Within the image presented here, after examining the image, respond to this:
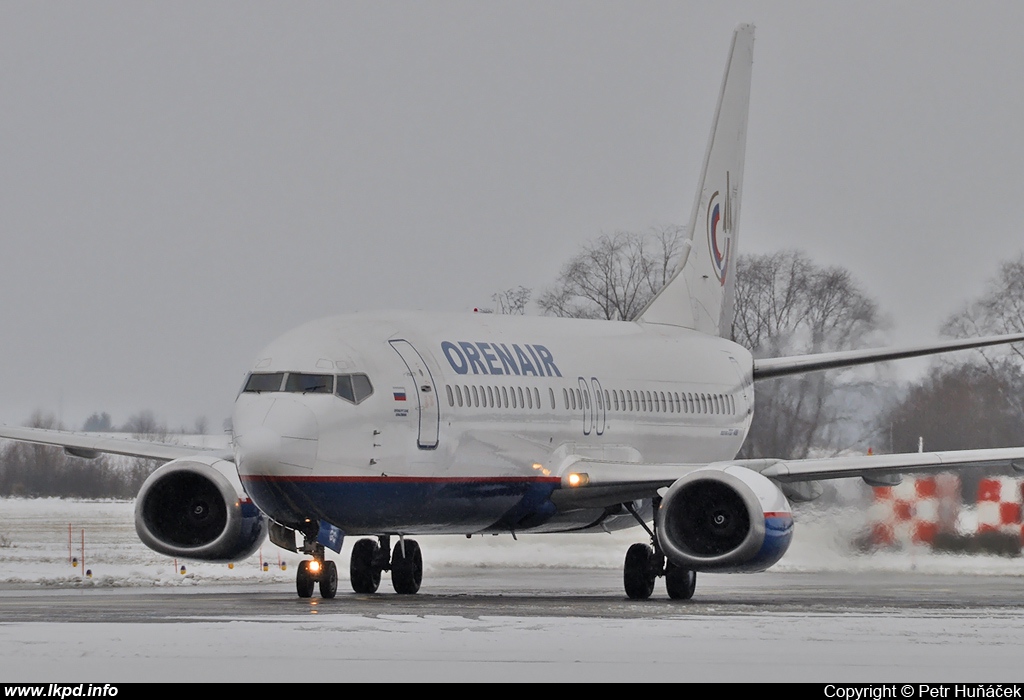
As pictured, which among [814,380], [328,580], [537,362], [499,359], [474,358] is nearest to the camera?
[328,580]

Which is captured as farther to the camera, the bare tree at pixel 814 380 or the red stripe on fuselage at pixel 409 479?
the bare tree at pixel 814 380

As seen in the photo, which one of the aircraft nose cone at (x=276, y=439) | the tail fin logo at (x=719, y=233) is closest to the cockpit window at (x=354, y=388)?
the aircraft nose cone at (x=276, y=439)

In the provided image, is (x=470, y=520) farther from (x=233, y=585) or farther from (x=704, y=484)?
(x=233, y=585)

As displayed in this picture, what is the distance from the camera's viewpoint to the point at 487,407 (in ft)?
78.3

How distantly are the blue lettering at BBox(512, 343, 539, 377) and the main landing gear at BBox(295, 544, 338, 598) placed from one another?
161 inches

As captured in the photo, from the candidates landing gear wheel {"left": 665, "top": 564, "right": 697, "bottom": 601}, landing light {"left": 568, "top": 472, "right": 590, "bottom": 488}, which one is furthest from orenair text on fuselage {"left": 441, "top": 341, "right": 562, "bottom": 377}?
landing gear wheel {"left": 665, "top": 564, "right": 697, "bottom": 601}

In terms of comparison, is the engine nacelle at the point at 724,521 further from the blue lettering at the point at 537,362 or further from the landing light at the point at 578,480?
the blue lettering at the point at 537,362

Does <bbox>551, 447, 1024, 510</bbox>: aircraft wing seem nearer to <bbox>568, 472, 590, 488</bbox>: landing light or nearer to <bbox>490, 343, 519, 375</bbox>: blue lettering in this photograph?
<bbox>568, 472, 590, 488</bbox>: landing light

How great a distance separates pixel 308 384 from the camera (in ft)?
69.8

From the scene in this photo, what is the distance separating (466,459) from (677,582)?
3.33 metres

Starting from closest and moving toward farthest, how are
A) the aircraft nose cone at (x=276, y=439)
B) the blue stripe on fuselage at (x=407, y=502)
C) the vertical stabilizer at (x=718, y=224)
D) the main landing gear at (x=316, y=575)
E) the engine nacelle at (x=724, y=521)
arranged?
1. the aircraft nose cone at (x=276, y=439)
2. the blue stripe on fuselage at (x=407, y=502)
3. the main landing gear at (x=316, y=575)
4. the engine nacelle at (x=724, y=521)
5. the vertical stabilizer at (x=718, y=224)

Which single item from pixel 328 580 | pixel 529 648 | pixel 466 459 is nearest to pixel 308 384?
pixel 328 580

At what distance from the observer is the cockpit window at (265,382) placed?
21.3 metres

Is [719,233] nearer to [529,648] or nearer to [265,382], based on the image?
[265,382]
